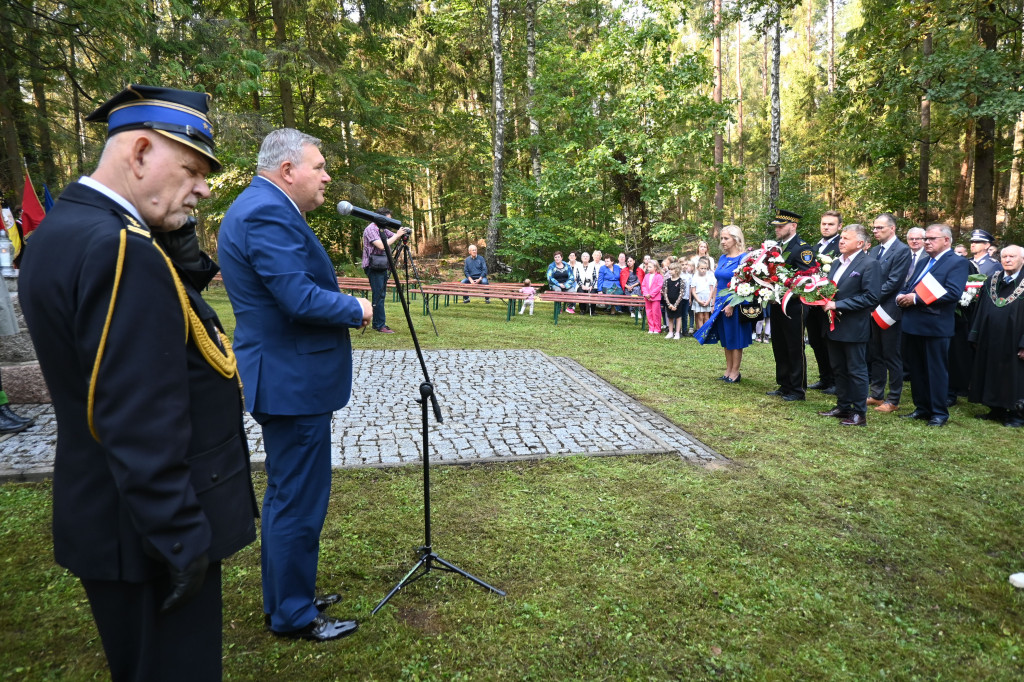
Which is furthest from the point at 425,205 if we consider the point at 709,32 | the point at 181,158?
the point at 181,158

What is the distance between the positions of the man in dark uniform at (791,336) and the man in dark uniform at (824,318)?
8.8 inches

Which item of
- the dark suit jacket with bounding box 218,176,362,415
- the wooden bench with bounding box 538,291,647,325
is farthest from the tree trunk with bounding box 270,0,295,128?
the dark suit jacket with bounding box 218,176,362,415

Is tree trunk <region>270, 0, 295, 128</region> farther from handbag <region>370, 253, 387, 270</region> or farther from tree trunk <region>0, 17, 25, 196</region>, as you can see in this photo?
handbag <region>370, 253, 387, 270</region>

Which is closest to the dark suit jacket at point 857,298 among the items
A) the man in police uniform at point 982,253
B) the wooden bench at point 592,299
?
the man in police uniform at point 982,253

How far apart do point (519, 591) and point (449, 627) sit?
1.50 feet

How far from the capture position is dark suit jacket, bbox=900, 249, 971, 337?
664 cm

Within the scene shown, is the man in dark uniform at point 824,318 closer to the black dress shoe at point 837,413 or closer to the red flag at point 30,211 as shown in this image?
the black dress shoe at point 837,413

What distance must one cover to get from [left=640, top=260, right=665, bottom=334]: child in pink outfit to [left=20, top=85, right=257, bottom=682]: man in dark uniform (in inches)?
485

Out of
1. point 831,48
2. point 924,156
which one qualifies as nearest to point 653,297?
point 924,156

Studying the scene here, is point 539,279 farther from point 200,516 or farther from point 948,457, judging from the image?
point 200,516

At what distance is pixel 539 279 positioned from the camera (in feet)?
72.7

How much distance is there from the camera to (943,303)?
6680 millimetres

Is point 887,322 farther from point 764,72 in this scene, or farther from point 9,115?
point 764,72

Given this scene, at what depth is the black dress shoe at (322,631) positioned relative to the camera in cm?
288
